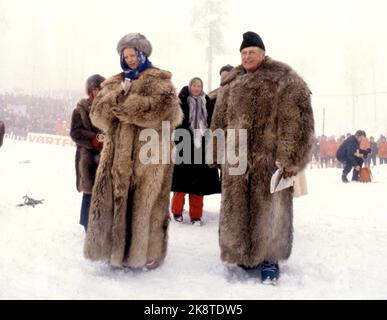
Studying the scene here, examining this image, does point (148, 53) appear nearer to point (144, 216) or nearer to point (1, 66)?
point (144, 216)

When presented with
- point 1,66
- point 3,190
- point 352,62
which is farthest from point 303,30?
point 3,190

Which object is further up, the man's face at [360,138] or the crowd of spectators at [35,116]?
the crowd of spectators at [35,116]

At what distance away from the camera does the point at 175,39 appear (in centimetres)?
4962

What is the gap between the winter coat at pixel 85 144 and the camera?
4316 millimetres

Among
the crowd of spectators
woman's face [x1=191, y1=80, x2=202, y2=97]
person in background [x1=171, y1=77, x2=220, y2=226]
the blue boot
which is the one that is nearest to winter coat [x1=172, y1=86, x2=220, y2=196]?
person in background [x1=171, y1=77, x2=220, y2=226]

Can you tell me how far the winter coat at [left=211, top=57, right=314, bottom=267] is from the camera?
318 cm

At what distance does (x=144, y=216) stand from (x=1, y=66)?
79424mm

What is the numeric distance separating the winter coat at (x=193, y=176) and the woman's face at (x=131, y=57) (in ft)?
6.68

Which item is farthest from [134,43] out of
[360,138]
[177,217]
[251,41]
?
[360,138]

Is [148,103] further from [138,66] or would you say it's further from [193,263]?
[193,263]

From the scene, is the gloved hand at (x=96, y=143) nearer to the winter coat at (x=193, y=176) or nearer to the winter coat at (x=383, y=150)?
the winter coat at (x=193, y=176)

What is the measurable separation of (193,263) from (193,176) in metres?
1.77

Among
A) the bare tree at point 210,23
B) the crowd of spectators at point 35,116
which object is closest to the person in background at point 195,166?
the crowd of spectators at point 35,116

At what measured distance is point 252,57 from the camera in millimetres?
3396
